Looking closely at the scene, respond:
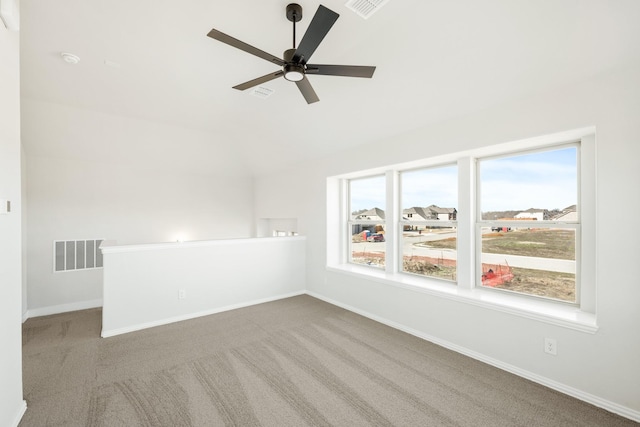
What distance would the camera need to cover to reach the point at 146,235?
5.61m

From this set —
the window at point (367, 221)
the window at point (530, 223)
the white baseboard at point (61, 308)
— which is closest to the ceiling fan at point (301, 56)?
the window at point (530, 223)

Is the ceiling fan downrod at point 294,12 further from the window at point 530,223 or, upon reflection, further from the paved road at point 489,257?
the paved road at point 489,257

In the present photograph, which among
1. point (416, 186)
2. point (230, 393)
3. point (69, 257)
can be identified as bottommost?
point (230, 393)

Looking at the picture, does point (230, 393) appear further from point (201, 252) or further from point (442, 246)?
point (442, 246)

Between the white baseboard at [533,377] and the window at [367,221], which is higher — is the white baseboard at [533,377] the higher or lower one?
the lower one

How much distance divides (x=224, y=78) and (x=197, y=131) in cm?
215

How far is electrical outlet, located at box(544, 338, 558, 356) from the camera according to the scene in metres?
2.54

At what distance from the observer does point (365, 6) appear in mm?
2057

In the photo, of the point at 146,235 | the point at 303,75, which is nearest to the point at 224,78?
the point at 303,75

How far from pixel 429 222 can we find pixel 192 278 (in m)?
3.51

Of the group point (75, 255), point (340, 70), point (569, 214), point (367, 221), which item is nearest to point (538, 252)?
point (569, 214)

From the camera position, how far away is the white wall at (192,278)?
12.2 feet

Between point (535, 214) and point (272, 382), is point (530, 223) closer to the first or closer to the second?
point (535, 214)

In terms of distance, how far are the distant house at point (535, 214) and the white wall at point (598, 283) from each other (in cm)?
59
